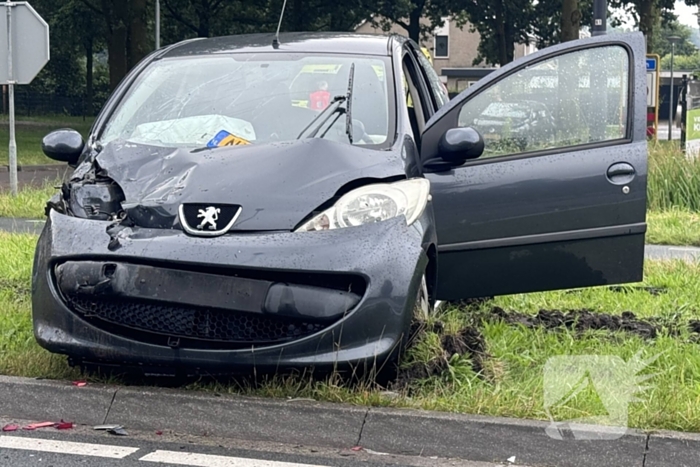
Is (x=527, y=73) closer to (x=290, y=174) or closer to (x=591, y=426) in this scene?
(x=290, y=174)

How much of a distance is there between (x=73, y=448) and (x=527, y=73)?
2.99 metres

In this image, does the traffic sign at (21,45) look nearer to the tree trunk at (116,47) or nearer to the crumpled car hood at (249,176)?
the crumpled car hood at (249,176)

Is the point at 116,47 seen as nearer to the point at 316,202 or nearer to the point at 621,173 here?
the point at 621,173

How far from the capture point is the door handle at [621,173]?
5.24 meters

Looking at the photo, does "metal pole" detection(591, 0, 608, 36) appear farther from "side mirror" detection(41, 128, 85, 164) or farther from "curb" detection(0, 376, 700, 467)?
"curb" detection(0, 376, 700, 467)

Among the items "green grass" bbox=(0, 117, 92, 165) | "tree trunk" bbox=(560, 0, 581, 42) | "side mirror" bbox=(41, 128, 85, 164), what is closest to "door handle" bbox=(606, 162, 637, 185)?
"side mirror" bbox=(41, 128, 85, 164)

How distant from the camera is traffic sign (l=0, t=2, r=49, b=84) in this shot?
12.6 metres

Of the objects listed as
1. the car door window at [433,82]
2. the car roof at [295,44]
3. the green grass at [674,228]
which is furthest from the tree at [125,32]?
the car roof at [295,44]

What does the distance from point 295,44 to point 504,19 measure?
3922 cm

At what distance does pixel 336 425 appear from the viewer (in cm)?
392

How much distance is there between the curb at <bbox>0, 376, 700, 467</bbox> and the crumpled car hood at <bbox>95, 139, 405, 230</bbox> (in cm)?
71

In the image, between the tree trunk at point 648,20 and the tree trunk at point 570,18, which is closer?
the tree trunk at point 570,18

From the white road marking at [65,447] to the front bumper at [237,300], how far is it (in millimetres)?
423

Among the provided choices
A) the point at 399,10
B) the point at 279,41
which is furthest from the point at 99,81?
the point at 279,41
